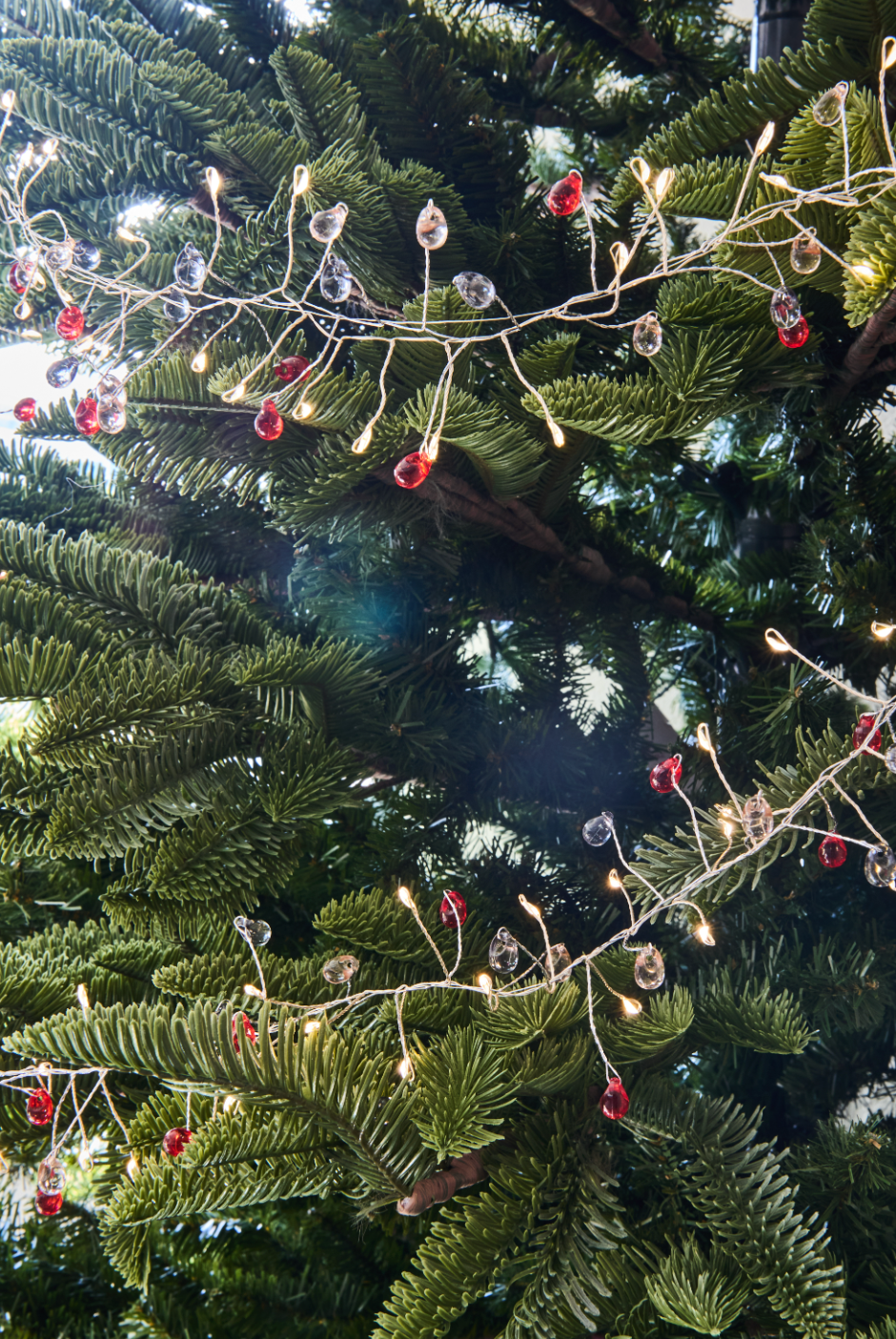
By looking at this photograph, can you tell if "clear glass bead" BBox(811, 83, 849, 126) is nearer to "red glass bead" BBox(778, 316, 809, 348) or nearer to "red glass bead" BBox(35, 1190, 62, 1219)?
"red glass bead" BBox(778, 316, 809, 348)

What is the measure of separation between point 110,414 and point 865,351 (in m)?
0.26

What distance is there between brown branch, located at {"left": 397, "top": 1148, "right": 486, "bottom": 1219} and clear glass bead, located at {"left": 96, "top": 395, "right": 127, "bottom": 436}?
9.3 inches

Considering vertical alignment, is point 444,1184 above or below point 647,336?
below

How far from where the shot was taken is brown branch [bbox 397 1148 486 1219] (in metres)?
0.26

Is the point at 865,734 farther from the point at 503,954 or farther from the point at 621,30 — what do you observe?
the point at 621,30

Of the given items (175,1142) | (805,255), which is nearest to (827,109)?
(805,255)

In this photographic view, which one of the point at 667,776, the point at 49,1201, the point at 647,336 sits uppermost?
the point at 647,336

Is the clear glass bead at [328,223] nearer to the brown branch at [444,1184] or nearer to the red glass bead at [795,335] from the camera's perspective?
the red glass bead at [795,335]

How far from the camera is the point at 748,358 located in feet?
1.06

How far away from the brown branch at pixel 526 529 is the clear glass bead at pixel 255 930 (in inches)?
6.4

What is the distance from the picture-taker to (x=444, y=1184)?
27 centimetres

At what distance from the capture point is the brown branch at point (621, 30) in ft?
1.46

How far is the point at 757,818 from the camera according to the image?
0.28m

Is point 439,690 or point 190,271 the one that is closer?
point 190,271
